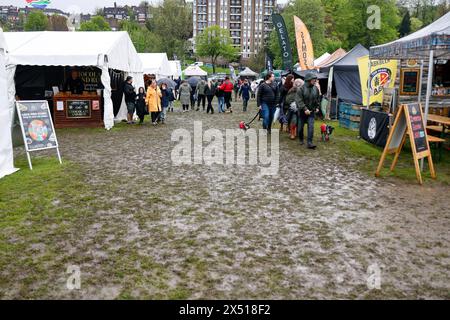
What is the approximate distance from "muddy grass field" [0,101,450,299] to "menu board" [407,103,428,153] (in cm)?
76

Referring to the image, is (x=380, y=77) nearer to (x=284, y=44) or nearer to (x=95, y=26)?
(x=284, y=44)

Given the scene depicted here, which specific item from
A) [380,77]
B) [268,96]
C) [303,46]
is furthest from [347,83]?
[268,96]

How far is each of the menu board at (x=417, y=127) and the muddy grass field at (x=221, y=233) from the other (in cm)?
76

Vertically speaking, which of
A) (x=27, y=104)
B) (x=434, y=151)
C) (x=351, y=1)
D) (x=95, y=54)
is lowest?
(x=434, y=151)

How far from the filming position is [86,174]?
26.0 feet

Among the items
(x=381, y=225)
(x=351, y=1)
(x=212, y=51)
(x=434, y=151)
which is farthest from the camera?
(x=212, y=51)

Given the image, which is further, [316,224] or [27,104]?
[27,104]

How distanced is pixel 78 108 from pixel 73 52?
2.01m

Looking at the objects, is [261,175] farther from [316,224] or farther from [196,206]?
[316,224]

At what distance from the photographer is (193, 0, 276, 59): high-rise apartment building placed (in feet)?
420

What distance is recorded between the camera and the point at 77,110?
15.3 metres
